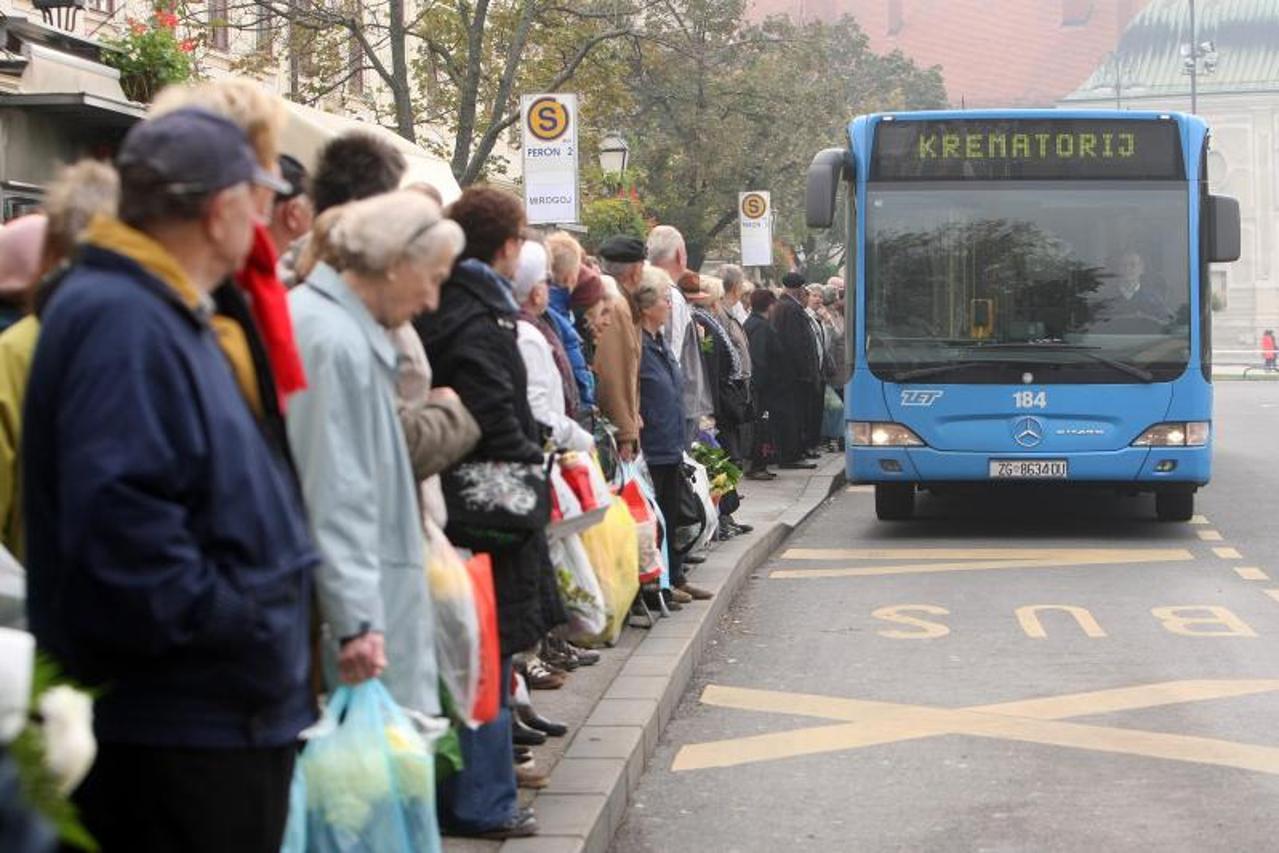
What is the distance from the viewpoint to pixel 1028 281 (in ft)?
52.1

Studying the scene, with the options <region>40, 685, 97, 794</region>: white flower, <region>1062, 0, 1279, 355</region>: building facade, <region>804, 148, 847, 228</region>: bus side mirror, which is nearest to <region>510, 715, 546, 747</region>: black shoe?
<region>40, 685, 97, 794</region>: white flower

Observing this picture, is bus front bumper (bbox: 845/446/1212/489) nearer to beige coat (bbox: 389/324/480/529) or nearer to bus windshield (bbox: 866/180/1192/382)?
bus windshield (bbox: 866/180/1192/382)

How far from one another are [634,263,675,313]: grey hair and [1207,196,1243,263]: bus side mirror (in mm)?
6209

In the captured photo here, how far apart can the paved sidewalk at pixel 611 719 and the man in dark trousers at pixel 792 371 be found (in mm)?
8052

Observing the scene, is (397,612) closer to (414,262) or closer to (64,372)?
(414,262)

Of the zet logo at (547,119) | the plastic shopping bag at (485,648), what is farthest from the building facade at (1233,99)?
the plastic shopping bag at (485,648)

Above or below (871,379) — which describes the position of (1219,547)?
below

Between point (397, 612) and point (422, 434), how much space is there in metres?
0.49

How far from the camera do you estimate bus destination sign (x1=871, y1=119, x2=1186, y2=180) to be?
1600cm

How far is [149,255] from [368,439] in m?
1.11

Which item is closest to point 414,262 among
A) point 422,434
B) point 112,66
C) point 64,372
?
point 422,434

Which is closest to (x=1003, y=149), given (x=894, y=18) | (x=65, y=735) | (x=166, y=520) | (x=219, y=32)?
(x=166, y=520)

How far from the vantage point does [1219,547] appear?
15609 millimetres

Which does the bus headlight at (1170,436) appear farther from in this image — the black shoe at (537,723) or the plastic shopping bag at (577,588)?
the black shoe at (537,723)
